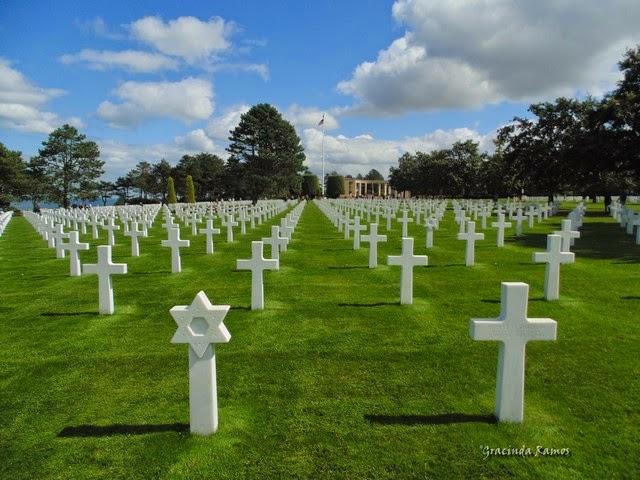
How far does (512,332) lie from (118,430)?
119 inches

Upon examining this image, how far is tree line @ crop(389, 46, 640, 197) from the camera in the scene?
886 inches

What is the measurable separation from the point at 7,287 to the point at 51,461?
707 cm

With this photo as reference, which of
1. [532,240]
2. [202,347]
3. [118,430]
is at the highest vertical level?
[202,347]

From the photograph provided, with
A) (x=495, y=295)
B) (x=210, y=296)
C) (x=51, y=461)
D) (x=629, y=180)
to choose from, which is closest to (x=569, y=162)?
(x=629, y=180)

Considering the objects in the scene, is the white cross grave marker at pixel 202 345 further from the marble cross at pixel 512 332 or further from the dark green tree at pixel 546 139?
the dark green tree at pixel 546 139

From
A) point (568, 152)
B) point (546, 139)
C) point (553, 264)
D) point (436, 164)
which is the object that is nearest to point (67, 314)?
point (553, 264)

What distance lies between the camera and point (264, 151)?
159ft

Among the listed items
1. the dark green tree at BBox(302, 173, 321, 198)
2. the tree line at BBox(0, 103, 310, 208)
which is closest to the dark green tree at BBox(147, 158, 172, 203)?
the tree line at BBox(0, 103, 310, 208)

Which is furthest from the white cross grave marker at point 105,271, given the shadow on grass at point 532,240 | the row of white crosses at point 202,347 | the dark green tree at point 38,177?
the dark green tree at point 38,177

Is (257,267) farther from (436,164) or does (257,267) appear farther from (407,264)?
(436,164)

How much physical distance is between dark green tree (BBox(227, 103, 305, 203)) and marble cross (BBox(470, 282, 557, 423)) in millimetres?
45711

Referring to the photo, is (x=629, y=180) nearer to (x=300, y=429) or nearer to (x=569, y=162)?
(x=569, y=162)

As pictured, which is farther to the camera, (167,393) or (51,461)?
(167,393)

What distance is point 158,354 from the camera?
512 centimetres
